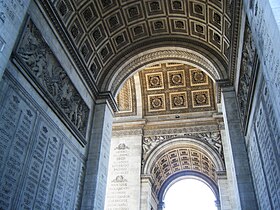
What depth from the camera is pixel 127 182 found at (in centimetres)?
1775

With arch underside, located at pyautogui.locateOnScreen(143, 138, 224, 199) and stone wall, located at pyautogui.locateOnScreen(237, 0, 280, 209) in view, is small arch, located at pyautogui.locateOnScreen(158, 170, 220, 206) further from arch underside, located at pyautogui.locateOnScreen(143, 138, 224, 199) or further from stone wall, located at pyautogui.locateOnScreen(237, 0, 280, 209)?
stone wall, located at pyautogui.locateOnScreen(237, 0, 280, 209)

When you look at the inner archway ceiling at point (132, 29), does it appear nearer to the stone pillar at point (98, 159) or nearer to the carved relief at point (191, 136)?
the stone pillar at point (98, 159)

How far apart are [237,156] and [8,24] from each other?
8.27 metres

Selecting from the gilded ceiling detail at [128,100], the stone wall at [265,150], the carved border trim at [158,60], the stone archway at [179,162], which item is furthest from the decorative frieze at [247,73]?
the gilded ceiling detail at [128,100]

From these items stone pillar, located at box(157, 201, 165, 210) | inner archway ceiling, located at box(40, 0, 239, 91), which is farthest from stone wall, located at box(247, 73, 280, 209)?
stone pillar, located at box(157, 201, 165, 210)

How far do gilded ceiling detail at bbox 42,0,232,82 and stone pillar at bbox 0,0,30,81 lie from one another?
3844mm

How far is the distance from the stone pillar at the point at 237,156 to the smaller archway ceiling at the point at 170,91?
8.54 meters

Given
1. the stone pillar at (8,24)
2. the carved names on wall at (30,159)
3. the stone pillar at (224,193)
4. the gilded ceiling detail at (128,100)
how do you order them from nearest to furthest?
the stone pillar at (8,24)
the carved names on wall at (30,159)
the stone pillar at (224,193)
the gilded ceiling detail at (128,100)

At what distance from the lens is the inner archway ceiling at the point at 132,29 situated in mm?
11047

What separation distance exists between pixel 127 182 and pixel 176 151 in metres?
4.45

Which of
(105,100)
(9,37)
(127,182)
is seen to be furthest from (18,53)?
(127,182)

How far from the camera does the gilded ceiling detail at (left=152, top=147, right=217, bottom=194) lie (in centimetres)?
2008

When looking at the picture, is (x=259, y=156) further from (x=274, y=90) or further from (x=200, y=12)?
(x=200, y=12)

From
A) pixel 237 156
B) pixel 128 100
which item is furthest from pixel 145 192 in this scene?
pixel 237 156
